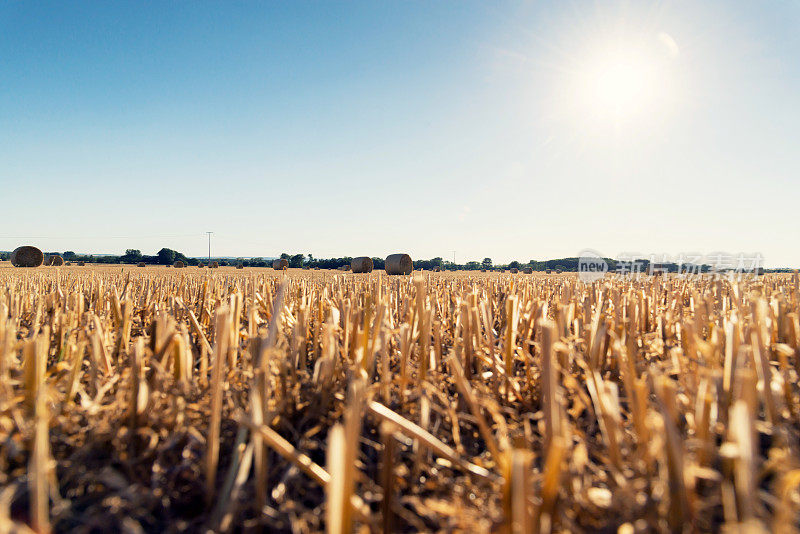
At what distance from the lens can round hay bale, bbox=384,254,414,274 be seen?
69.6ft

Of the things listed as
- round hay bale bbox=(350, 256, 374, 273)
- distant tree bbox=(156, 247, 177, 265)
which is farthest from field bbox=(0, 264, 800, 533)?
distant tree bbox=(156, 247, 177, 265)

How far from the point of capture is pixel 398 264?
21.2 meters

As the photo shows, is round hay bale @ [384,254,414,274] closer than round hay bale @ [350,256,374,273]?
Yes

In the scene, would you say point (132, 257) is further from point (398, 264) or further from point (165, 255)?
point (398, 264)

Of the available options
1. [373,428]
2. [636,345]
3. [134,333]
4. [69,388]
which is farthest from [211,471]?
[134,333]

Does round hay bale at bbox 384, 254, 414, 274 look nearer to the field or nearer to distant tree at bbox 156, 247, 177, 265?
the field

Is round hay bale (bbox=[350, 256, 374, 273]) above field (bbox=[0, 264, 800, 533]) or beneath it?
above

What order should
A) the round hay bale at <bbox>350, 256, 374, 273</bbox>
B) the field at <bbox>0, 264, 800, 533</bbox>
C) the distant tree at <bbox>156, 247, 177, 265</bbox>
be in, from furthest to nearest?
the distant tree at <bbox>156, 247, 177, 265</bbox> → the round hay bale at <bbox>350, 256, 374, 273</bbox> → the field at <bbox>0, 264, 800, 533</bbox>

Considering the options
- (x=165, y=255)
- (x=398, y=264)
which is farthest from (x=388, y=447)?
(x=165, y=255)

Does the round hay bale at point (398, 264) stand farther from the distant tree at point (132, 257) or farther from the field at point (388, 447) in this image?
the distant tree at point (132, 257)

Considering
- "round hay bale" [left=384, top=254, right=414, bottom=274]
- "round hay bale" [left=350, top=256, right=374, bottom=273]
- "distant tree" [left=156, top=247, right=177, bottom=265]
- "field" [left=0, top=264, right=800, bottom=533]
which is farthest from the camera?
"distant tree" [left=156, top=247, right=177, bottom=265]

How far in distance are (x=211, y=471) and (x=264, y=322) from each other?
6.68ft

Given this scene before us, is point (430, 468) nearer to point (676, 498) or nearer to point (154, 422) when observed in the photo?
point (676, 498)

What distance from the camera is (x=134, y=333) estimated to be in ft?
11.7
